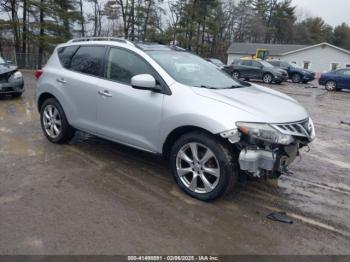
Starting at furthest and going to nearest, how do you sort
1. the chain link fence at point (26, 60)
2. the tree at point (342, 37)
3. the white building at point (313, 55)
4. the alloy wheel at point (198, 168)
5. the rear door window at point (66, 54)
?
1. the tree at point (342, 37)
2. the white building at point (313, 55)
3. the chain link fence at point (26, 60)
4. the rear door window at point (66, 54)
5. the alloy wheel at point (198, 168)

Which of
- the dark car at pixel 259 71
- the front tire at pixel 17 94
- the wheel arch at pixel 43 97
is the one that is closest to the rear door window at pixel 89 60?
the wheel arch at pixel 43 97

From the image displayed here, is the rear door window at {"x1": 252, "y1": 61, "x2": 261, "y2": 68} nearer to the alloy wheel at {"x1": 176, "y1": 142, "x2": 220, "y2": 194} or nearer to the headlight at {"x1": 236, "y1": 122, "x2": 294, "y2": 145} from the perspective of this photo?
the alloy wheel at {"x1": 176, "y1": 142, "x2": 220, "y2": 194}

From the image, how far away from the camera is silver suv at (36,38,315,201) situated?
3594mm

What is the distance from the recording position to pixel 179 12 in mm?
40875

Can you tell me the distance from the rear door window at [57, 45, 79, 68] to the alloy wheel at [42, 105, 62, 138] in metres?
0.75

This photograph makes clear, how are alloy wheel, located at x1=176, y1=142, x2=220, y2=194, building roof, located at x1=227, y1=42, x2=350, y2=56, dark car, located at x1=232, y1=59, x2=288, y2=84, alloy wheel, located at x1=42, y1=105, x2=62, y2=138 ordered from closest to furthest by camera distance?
1. alloy wheel, located at x1=176, y1=142, x2=220, y2=194
2. alloy wheel, located at x1=42, y1=105, x2=62, y2=138
3. dark car, located at x1=232, y1=59, x2=288, y2=84
4. building roof, located at x1=227, y1=42, x2=350, y2=56

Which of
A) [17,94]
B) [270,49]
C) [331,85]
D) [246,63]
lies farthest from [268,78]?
[270,49]

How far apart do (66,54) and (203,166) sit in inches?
126

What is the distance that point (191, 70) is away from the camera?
464cm

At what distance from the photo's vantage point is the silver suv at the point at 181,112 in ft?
11.8

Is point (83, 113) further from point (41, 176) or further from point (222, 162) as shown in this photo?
point (222, 162)

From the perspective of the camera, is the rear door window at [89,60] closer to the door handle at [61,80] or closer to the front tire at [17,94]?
the door handle at [61,80]

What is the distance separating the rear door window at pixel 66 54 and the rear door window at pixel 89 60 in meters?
0.10

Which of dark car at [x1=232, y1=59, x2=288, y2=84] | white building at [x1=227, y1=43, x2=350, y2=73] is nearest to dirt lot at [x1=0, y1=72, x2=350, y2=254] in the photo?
dark car at [x1=232, y1=59, x2=288, y2=84]
